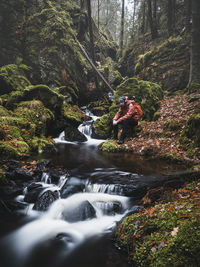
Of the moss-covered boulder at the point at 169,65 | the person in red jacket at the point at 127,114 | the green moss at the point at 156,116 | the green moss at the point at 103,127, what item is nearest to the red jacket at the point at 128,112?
the person in red jacket at the point at 127,114

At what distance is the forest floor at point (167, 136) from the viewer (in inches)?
253

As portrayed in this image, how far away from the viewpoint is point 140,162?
6.64m

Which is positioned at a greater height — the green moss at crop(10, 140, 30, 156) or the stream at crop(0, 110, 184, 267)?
the green moss at crop(10, 140, 30, 156)

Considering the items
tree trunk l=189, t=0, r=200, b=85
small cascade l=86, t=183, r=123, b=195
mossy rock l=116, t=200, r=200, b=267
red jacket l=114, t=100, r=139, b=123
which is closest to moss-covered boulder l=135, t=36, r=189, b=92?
tree trunk l=189, t=0, r=200, b=85

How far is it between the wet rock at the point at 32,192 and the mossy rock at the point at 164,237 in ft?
8.01

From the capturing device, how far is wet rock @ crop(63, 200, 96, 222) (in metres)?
4.05

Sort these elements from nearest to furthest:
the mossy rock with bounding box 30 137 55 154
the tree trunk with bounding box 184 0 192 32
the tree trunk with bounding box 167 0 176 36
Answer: the mossy rock with bounding box 30 137 55 154, the tree trunk with bounding box 184 0 192 32, the tree trunk with bounding box 167 0 176 36

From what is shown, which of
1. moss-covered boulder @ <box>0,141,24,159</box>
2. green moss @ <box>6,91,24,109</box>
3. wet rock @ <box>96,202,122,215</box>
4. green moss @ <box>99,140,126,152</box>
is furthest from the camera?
green moss @ <box>6,91,24,109</box>

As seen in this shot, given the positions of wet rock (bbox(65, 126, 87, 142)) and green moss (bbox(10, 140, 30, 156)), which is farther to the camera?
wet rock (bbox(65, 126, 87, 142))

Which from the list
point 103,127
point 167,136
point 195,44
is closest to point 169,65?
point 195,44

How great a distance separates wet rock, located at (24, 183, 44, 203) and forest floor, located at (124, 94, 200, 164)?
4449 mm

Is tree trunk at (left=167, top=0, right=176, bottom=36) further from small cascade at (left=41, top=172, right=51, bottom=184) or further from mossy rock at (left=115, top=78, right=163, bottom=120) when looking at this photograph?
small cascade at (left=41, top=172, right=51, bottom=184)

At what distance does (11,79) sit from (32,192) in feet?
29.0

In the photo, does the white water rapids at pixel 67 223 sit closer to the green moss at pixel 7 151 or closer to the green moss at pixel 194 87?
the green moss at pixel 7 151
